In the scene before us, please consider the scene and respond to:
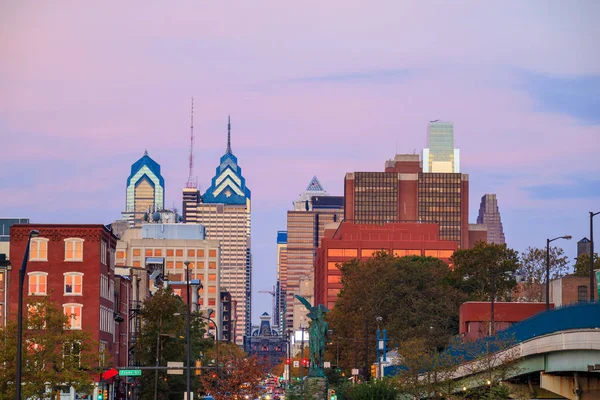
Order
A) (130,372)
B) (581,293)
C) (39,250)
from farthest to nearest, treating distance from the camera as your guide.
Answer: (39,250) < (581,293) < (130,372)

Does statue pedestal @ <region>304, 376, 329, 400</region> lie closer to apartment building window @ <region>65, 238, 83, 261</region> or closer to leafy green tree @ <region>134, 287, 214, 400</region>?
leafy green tree @ <region>134, 287, 214, 400</region>

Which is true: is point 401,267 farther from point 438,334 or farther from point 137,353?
point 137,353

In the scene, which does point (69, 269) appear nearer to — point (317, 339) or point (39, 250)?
point (39, 250)

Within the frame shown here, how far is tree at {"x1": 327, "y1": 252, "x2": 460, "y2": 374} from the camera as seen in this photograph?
13625 cm

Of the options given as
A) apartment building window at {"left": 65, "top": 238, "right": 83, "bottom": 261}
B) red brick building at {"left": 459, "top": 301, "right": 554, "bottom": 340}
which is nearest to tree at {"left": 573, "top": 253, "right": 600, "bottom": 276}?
red brick building at {"left": 459, "top": 301, "right": 554, "bottom": 340}

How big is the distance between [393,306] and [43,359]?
77.1m

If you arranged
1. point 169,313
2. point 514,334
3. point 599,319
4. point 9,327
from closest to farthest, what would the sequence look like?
point 599,319 < point 514,334 < point 9,327 < point 169,313

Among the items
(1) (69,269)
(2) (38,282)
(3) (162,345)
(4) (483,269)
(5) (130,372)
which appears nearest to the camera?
(5) (130,372)

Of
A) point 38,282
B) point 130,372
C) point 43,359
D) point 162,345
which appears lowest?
point 130,372

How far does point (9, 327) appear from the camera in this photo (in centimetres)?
7031

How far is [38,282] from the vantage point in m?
102

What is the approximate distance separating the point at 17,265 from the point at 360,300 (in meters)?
54.8

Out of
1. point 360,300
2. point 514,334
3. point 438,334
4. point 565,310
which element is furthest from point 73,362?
point 360,300

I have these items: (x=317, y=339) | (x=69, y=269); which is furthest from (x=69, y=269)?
(x=317, y=339)
